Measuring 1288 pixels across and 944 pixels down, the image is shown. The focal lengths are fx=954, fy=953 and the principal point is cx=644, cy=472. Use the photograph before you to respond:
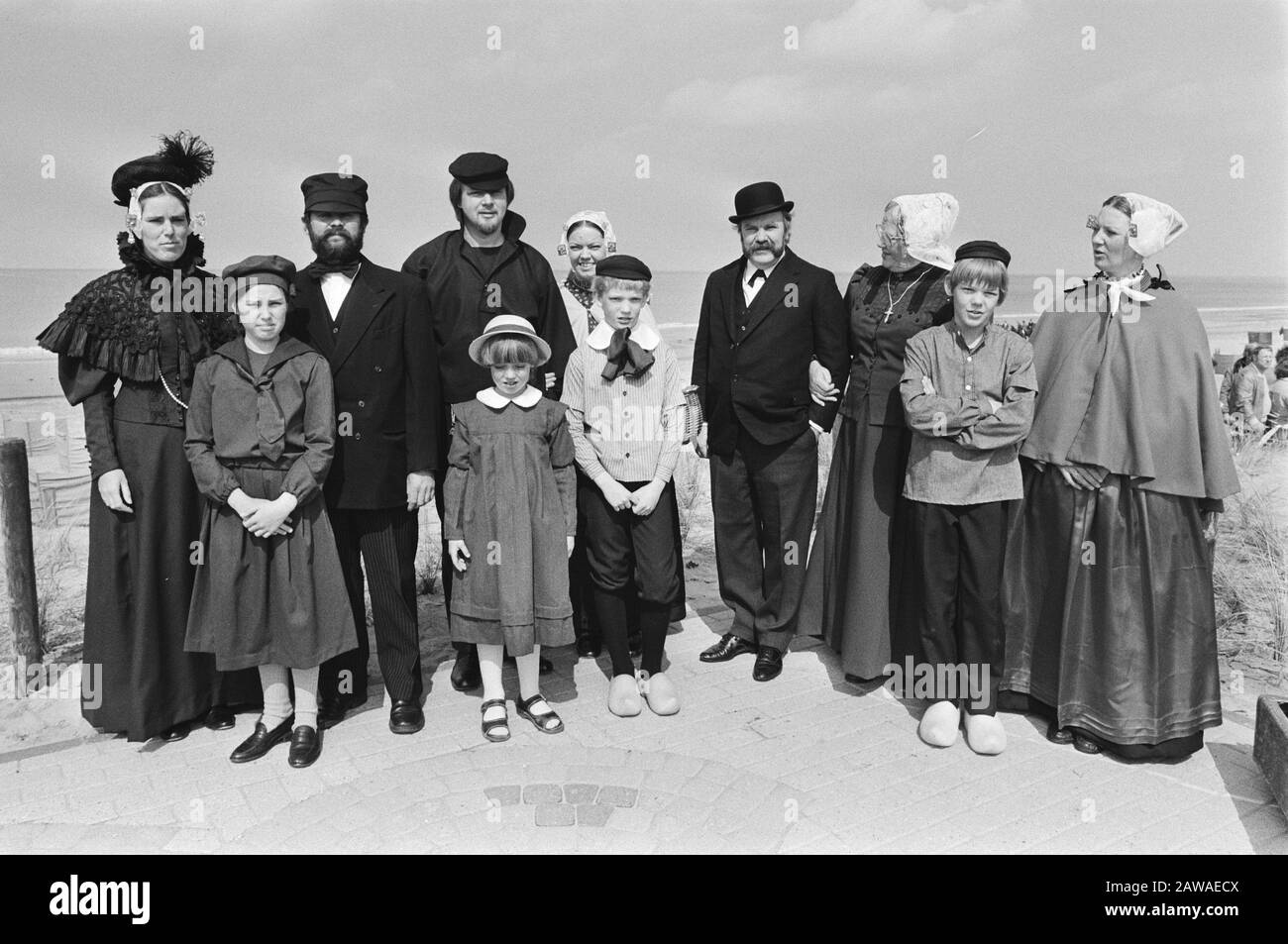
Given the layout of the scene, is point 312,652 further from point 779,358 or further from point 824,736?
point 779,358

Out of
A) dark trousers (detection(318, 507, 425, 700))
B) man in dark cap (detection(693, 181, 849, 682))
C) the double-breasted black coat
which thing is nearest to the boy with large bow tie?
man in dark cap (detection(693, 181, 849, 682))

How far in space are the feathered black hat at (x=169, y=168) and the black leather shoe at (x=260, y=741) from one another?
2386 millimetres

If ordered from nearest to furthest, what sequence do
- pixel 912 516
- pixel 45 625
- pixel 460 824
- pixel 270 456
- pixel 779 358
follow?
pixel 460 824 < pixel 270 456 < pixel 912 516 < pixel 779 358 < pixel 45 625

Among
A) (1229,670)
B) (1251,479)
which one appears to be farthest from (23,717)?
(1251,479)

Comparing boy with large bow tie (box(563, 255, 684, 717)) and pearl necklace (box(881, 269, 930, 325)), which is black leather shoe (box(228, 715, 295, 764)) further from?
pearl necklace (box(881, 269, 930, 325))

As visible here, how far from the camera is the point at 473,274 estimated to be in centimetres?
464

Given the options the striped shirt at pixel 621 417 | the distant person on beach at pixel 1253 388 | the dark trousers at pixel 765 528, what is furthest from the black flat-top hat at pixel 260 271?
the distant person on beach at pixel 1253 388

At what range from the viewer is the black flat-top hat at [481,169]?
14.8 ft

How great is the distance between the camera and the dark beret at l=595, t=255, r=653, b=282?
4.29m

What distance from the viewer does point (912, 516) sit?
166 inches

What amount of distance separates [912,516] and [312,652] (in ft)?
8.71

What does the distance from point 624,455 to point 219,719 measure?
2.21 meters

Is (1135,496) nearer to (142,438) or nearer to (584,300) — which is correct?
(584,300)

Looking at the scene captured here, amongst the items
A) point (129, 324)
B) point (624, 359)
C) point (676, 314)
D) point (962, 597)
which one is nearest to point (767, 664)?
point (962, 597)
